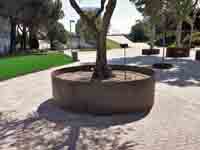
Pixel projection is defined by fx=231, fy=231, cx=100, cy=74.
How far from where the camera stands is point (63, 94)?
542 cm

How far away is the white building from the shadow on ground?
22.7 metres

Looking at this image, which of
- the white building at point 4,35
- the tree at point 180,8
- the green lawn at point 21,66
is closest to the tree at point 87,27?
the tree at point 180,8

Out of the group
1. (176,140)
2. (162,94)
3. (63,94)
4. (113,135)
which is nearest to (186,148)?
(176,140)

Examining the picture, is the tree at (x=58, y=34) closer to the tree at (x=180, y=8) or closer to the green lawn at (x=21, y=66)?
the green lawn at (x=21, y=66)

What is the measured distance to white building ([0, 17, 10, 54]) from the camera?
25.5 m

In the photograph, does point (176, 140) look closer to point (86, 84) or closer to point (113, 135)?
point (113, 135)

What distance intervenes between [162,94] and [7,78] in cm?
621

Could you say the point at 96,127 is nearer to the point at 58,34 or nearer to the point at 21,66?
the point at 21,66

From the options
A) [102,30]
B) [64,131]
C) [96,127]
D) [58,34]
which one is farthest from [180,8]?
[58,34]

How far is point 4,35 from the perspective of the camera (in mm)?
26453

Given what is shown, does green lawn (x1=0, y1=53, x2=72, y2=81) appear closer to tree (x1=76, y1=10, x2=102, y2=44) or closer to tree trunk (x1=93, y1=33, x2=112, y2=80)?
tree (x1=76, y1=10, x2=102, y2=44)

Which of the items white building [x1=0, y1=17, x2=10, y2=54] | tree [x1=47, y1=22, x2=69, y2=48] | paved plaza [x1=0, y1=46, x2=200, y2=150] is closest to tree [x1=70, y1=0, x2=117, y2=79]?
paved plaza [x1=0, y1=46, x2=200, y2=150]

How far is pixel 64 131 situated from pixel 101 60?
2.47 m

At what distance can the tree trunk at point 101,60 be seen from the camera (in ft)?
19.7
